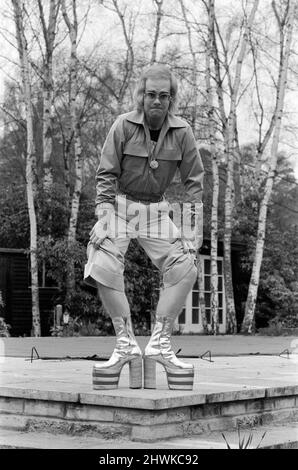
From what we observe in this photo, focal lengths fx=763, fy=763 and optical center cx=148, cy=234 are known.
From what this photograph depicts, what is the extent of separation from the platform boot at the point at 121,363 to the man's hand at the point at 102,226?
463 millimetres

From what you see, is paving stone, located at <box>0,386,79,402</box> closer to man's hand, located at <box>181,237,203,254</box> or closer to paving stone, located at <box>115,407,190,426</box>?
paving stone, located at <box>115,407,190,426</box>

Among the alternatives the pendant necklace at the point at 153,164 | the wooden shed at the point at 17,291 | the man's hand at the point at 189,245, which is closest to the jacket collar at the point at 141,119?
the pendant necklace at the point at 153,164

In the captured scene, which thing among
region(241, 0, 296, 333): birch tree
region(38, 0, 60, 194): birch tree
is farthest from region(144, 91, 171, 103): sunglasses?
region(241, 0, 296, 333): birch tree

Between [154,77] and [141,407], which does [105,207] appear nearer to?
[154,77]

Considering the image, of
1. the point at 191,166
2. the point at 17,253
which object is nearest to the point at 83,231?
the point at 17,253

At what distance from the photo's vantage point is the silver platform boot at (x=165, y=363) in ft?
13.8

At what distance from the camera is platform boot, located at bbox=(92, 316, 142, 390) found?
13.7 feet

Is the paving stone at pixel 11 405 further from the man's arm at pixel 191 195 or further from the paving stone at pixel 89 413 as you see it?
the man's arm at pixel 191 195

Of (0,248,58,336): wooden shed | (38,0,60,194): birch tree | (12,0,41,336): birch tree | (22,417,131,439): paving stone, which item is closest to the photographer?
(22,417,131,439): paving stone

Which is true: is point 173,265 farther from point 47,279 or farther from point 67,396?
point 47,279

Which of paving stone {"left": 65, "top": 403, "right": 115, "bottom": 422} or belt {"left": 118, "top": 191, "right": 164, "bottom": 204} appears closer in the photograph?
paving stone {"left": 65, "top": 403, "right": 115, "bottom": 422}

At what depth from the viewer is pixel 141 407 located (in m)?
3.64

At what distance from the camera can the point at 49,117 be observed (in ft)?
59.5

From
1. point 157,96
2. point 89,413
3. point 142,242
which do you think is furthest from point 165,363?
point 157,96
